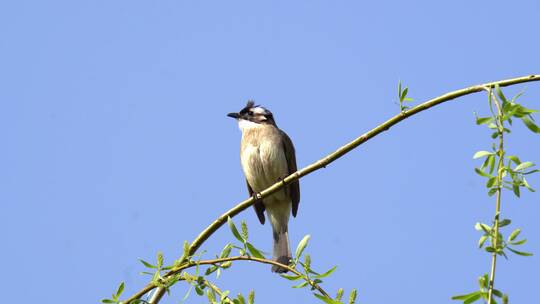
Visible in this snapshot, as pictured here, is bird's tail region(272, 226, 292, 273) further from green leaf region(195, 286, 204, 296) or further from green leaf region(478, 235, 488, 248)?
green leaf region(478, 235, 488, 248)

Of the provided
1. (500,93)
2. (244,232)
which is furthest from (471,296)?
(244,232)

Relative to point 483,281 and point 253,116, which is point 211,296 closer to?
point 483,281

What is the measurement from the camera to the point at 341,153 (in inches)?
128

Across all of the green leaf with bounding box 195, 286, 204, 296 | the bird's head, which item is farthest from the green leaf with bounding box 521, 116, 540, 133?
the bird's head

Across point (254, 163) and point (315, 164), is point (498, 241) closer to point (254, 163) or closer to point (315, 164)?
point (315, 164)

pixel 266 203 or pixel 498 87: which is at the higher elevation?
pixel 266 203

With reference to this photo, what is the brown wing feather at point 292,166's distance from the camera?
318 inches

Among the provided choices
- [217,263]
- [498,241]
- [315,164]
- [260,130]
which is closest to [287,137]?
[260,130]

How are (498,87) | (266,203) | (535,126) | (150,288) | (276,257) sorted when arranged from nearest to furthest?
(535,126)
(498,87)
(150,288)
(276,257)
(266,203)

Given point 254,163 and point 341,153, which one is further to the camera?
point 254,163

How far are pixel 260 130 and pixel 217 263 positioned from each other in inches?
206

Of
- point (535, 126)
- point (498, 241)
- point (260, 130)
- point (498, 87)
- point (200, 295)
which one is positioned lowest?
point (200, 295)

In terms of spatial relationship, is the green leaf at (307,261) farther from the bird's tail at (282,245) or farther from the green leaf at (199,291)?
the bird's tail at (282,245)

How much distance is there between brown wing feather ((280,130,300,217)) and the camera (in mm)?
8078
